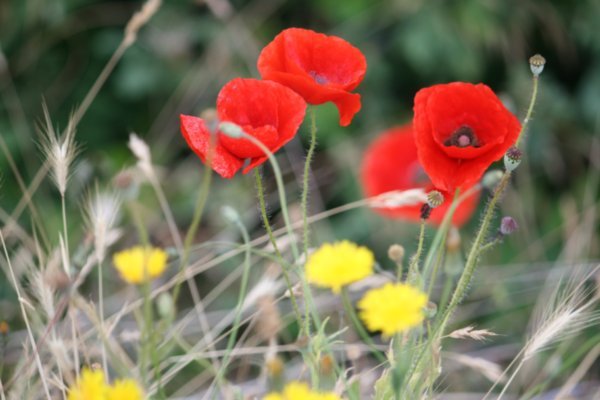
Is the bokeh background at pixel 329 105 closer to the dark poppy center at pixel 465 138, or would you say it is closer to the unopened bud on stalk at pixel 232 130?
the dark poppy center at pixel 465 138

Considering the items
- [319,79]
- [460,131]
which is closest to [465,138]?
[460,131]

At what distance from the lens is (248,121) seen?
27.5 inches

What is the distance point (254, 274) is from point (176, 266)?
188 mm

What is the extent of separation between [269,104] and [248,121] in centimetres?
3

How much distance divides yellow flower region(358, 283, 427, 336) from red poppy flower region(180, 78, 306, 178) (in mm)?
171

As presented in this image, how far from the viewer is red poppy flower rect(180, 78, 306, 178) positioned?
0.66m

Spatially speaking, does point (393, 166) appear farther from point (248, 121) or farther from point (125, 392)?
point (125, 392)

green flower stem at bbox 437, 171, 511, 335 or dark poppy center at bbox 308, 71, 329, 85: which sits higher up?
dark poppy center at bbox 308, 71, 329, 85

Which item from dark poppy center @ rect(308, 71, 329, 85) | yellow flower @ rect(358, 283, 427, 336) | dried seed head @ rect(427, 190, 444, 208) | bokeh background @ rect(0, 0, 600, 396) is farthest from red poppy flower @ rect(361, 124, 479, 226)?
yellow flower @ rect(358, 283, 427, 336)

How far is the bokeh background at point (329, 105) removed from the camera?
1731 millimetres

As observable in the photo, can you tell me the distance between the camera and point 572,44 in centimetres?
185

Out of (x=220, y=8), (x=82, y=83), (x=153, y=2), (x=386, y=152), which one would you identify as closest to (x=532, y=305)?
(x=386, y=152)

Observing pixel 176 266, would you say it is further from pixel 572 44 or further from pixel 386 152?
pixel 572 44

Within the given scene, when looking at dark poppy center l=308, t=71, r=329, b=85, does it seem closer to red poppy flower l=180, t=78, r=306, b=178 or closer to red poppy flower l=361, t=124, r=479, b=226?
red poppy flower l=180, t=78, r=306, b=178
